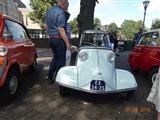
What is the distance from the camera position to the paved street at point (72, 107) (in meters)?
4.63

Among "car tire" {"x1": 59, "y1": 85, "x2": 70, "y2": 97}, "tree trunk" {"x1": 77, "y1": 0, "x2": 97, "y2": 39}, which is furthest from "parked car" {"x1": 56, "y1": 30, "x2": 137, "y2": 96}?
"tree trunk" {"x1": 77, "y1": 0, "x2": 97, "y2": 39}

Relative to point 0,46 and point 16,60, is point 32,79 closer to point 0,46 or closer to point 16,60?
point 16,60

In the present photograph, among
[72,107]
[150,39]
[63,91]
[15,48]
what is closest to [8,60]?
[15,48]

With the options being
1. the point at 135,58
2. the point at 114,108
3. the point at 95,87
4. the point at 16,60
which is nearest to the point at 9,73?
the point at 16,60

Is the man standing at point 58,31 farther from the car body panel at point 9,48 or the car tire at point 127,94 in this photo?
the car tire at point 127,94

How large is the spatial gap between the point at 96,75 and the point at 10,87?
69.4 inches

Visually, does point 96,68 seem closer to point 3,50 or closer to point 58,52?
point 58,52

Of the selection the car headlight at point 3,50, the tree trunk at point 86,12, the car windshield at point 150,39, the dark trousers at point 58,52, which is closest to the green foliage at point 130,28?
the tree trunk at point 86,12

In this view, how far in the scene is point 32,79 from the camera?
24.6 feet

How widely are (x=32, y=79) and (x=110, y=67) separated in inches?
120

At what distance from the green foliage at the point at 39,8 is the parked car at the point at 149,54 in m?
30.7

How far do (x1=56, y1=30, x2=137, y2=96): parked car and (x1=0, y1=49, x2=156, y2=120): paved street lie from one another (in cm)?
36

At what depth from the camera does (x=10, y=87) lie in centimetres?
523

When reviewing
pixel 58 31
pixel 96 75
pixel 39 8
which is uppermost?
pixel 39 8
